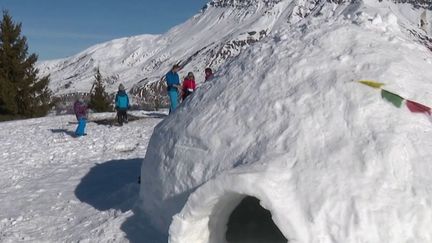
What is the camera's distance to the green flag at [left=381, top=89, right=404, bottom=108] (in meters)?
5.52

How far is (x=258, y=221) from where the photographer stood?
6781mm

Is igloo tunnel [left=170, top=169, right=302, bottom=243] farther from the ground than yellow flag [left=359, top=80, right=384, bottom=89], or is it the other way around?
yellow flag [left=359, top=80, right=384, bottom=89]

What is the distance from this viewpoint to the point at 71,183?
10.3m

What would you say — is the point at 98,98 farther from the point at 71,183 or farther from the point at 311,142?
the point at 311,142

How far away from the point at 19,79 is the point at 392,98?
77.5ft

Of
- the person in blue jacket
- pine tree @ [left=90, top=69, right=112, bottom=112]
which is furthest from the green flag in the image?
pine tree @ [left=90, top=69, right=112, bottom=112]

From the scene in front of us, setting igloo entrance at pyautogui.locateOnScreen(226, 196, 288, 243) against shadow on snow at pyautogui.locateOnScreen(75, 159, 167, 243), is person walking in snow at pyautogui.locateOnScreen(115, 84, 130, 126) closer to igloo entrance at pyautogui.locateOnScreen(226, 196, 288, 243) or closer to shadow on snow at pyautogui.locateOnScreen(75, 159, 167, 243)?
shadow on snow at pyautogui.locateOnScreen(75, 159, 167, 243)

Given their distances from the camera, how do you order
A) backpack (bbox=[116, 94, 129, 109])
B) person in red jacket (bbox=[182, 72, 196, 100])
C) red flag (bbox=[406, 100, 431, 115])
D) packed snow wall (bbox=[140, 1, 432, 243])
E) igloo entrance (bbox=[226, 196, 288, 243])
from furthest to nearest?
backpack (bbox=[116, 94, 129, 109]) < person in red jacket (bbox=[182, 72, 196, 100]) < igloo entrance (bbox=[226, 196, 288, 243]) < red flag (bbox=[406, 100, 431, 115]) < packed snow wall (bbox=[140, 1, 432, 243])

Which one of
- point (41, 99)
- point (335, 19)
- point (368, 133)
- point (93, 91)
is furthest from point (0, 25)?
point (368, 133)

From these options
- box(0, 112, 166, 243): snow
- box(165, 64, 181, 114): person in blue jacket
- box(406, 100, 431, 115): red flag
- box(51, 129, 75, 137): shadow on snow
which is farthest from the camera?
box(51, 129, 75, 137): shadow on snow

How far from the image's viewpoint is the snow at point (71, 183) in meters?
7.29

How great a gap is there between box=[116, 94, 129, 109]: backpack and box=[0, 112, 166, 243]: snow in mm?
613

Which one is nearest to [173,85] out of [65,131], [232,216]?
[65,131]

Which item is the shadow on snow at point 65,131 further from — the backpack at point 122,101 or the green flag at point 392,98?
the green flag at point 392,98
